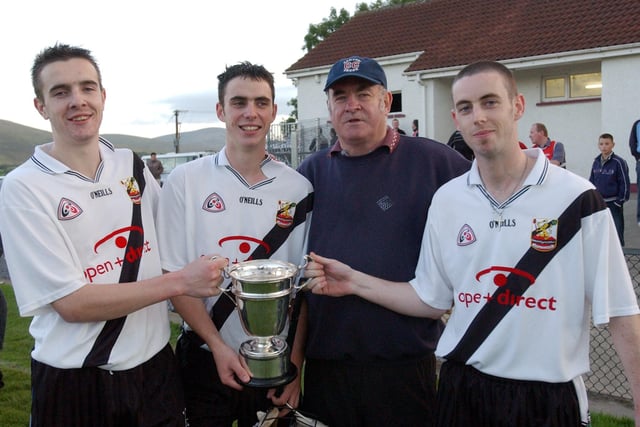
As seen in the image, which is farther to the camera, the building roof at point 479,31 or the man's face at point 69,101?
the building roof at point 479,31

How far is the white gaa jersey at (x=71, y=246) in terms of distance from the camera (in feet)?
7.98

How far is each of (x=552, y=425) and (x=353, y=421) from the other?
1.08 metres

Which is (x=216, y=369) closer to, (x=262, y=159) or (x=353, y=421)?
(x=353, y=421)

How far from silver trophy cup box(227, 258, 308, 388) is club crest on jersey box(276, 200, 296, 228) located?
1.43 ft

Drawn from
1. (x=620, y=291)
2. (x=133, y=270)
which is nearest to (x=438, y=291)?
(x=620, y=291)

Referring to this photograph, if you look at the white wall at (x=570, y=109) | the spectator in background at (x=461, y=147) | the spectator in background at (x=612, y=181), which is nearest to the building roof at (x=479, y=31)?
the white wall at (x=570, y=109)

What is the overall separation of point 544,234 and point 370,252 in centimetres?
94

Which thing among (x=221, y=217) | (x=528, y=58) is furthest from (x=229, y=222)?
(x=528, y=58)

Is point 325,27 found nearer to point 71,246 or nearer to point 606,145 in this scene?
point 606,145

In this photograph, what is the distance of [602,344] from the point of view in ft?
17.6

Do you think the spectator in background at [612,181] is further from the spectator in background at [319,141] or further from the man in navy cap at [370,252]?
the spectator in background at [319,141]

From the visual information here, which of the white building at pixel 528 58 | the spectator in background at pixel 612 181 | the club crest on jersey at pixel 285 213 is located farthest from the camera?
the white building at pixel 528 58

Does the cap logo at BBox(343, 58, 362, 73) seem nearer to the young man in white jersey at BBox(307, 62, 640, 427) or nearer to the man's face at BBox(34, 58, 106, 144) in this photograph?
the young man in white jersey at BBox(307, 62, 640, 427)

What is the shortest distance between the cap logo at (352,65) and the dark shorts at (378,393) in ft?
5.22
